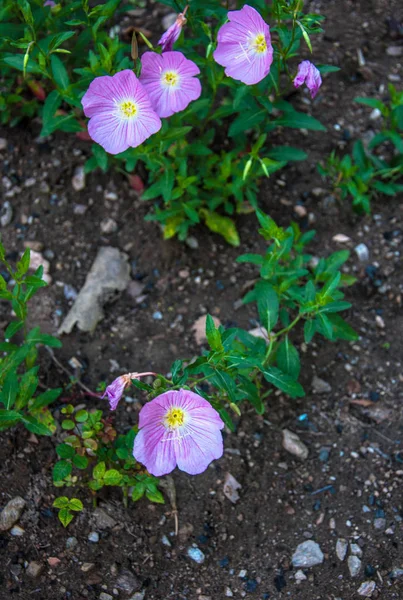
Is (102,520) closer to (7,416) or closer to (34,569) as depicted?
(34,569)

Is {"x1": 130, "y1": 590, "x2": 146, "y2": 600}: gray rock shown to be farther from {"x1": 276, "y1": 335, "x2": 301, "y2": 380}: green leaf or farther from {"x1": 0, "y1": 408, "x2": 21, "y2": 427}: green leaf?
{"x1": 276, "y1": 335, "x2": 301, "y2": 380}: green leaf

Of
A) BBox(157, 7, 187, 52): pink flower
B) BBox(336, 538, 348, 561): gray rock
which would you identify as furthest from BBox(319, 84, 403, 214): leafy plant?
BBox(336, 538, 348, 561): gray rock

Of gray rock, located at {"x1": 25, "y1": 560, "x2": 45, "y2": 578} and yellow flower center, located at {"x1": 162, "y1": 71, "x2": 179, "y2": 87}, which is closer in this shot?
gray rock, located at {"x1": 25, "y1": 560, "x2": 45, "y2": 578}

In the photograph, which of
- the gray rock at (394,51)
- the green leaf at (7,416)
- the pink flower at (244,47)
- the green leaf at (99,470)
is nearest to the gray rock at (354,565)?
the green leaf at (99,470)

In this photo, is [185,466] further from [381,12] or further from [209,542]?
[381,12]

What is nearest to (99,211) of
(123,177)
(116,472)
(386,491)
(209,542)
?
(123,177)

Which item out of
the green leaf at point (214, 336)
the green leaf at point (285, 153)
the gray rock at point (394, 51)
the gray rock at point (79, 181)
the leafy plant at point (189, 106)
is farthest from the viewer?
the gray rock at point (394, 51)

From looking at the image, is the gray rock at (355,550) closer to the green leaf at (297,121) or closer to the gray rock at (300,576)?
the gray rock at (300,576)
